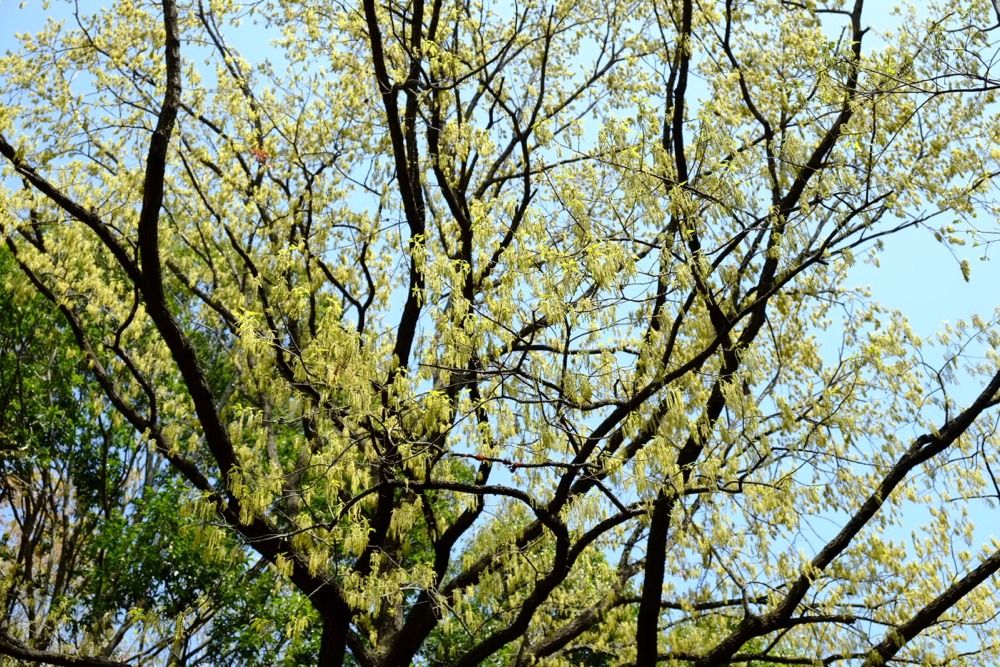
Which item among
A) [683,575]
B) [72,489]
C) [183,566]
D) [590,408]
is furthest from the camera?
[72,489]

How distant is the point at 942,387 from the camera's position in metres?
5.81

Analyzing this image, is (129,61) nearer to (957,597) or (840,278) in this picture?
(840,278)

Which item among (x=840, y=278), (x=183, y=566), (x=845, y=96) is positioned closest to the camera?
(x=845, y=96)

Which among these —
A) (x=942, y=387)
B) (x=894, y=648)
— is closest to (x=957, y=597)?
(x=894, y=648)

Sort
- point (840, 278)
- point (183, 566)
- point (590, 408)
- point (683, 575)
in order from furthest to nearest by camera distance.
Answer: point (183, 566) < point (840, 278) < point (683, 575) < point (590, 408)

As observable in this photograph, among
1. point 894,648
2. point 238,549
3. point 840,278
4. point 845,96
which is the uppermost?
point 840,278

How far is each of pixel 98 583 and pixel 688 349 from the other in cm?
831

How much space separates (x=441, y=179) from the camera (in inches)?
249

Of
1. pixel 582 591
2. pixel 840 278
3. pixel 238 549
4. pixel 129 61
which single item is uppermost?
pixel 129 61

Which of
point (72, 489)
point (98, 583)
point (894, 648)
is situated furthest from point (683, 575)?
point (72, 489)

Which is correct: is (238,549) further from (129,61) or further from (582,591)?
(129,61)

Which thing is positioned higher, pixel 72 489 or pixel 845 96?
pixel 72 489

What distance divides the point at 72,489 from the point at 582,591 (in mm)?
8032

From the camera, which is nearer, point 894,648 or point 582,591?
point 894,648
